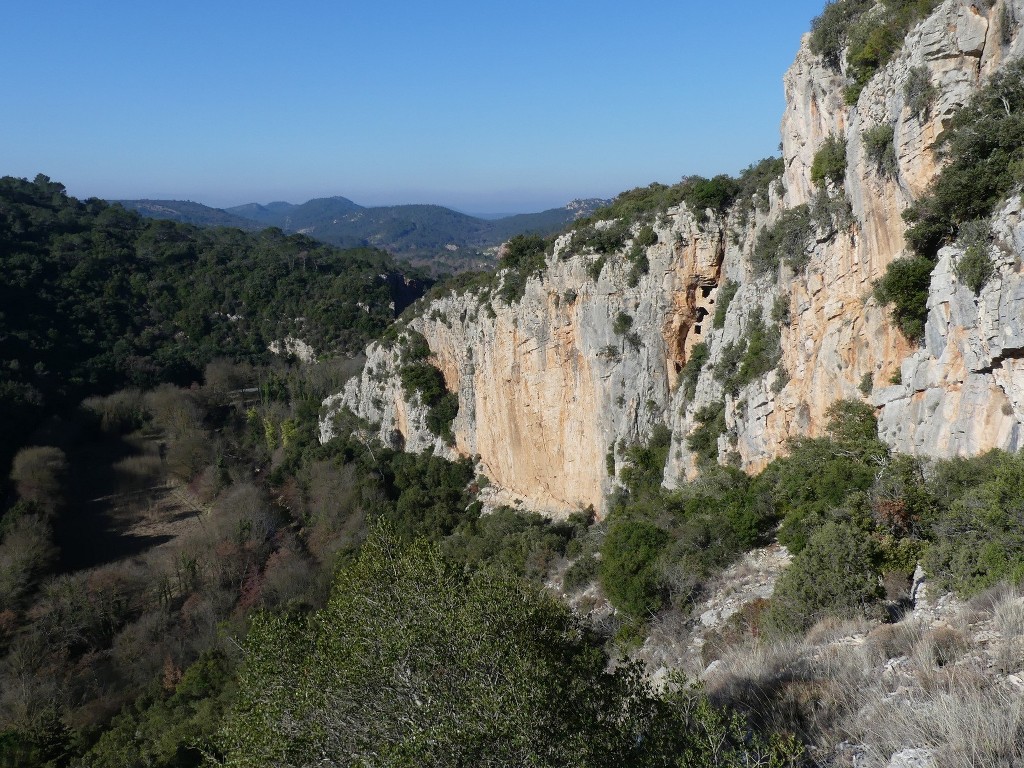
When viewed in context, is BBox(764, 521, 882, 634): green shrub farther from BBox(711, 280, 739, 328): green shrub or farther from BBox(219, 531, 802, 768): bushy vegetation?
BBox(711, 280, 739, 328): green shrub

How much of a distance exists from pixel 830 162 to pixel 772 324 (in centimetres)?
434

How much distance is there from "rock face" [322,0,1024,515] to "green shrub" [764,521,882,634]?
8.62 feet

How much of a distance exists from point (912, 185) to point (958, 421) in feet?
14.5

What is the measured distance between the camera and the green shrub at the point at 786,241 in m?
15.5

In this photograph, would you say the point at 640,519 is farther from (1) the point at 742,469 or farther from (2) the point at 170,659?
(2) the point at 170,659

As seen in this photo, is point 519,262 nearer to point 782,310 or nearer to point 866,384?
point 782,310

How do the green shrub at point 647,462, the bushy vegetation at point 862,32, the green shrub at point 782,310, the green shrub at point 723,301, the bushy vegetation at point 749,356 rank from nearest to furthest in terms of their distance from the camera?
the bushy vegetation at point 862,32 < the green shrub at point 782,310 < the bushy vegetation at point 749,356 < the green shrub at point 723,301 < the green shrub at point 647,462

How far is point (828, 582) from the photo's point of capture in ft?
31.6

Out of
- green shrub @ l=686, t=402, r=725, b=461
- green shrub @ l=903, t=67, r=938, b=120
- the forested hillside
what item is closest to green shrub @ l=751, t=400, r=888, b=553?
green shrub @ l=686, t=402, r=725, b=461

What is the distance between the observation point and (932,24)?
1117 cm

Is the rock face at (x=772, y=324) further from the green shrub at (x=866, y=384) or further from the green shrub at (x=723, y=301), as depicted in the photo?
the green shrub at (x=723, y=301)

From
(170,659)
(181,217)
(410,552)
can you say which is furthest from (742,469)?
(181,217)

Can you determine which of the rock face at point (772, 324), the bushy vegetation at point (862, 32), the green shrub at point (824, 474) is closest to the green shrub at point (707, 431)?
the rock face at point (772, 324)

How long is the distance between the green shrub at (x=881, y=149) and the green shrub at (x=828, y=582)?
703 centimetres
